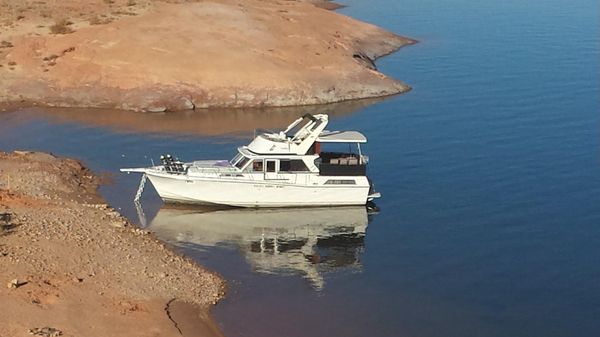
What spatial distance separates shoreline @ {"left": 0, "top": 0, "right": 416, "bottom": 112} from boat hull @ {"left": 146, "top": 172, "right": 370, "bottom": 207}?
64.7 ft

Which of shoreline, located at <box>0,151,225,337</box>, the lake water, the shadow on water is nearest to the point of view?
shoreline, located at <box>0,151,225,337</box>

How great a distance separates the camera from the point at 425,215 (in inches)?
1591

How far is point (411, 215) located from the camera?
40594 millimetres

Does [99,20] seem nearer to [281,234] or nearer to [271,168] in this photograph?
[271,168]

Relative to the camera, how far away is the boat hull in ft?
133

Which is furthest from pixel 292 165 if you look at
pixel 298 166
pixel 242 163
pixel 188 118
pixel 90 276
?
pixel 188 118

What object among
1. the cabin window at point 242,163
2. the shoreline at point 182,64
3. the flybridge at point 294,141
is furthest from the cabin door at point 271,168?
the shoreline at point 182,64

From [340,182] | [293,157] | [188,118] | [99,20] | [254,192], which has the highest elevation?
[99,20]

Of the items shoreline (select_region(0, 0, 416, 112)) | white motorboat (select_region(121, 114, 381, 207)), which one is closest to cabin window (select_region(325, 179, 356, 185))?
white motorboat (select_region(121, 114, 381, 207))

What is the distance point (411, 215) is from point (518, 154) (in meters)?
11.4

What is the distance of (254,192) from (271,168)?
1.33 m

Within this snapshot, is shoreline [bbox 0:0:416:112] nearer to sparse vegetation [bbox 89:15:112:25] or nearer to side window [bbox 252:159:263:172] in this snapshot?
sparse vegetation [bbox 89:15:112:25]

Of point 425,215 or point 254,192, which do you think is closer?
point 425,215

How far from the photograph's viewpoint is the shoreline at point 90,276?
86.9 feet
